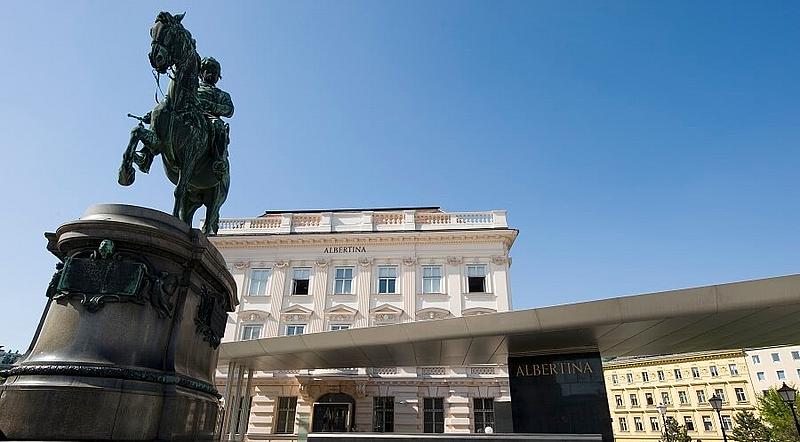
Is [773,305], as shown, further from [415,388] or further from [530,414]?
[415,388]

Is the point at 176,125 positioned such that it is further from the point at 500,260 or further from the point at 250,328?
the point at 250,328

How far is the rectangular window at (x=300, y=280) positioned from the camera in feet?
93.1

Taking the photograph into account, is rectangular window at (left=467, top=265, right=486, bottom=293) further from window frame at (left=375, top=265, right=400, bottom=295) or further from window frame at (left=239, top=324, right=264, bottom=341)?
window frame at (left=239, top=324, right=264, bottom=341)

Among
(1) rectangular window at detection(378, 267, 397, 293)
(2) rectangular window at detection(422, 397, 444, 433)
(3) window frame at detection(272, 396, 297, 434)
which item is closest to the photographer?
(2) rectangular window at detection(422, 397, 444, 433)

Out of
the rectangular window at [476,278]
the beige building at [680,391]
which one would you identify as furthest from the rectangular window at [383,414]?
the beige building at [680,391]

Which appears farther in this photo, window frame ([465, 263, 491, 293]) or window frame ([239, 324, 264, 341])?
window frame ([239, 324, 264, 341])

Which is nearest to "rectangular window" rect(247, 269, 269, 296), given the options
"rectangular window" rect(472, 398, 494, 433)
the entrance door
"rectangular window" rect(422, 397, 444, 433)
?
the entrance door

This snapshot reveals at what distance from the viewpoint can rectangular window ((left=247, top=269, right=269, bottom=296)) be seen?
28391 mm

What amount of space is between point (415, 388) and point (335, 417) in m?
4.78

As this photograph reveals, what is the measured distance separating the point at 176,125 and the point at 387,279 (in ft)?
74.1

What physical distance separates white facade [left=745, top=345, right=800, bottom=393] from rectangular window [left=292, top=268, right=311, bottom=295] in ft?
220

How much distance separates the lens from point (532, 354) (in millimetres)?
14133

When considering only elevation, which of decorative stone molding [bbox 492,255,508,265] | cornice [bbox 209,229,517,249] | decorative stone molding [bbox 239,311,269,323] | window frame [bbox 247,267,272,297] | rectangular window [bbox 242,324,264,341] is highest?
cornice [bbox 209,229,517,249]

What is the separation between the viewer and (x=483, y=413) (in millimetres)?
24141
